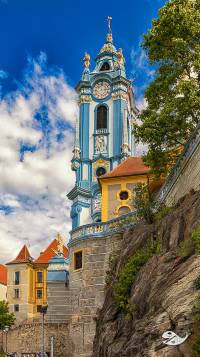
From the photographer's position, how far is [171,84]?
25.7 metres

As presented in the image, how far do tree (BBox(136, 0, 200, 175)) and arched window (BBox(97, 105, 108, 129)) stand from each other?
3278cm

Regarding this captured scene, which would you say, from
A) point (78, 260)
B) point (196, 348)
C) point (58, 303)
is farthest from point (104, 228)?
point (196, 348)

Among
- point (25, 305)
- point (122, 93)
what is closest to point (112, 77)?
point (122, 93)

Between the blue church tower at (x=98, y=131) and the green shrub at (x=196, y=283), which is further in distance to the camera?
the blue church tower at (x=98, y=131)

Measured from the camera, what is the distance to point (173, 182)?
76.9 ft

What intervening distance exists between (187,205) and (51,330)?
776 inches

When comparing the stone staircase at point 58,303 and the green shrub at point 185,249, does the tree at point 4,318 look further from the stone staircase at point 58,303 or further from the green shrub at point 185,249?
the green shrub at point 185,249

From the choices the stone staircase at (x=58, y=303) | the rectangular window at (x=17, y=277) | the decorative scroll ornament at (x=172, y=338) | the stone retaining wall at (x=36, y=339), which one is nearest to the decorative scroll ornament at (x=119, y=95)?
the rectangular window at (x=17, y=277)

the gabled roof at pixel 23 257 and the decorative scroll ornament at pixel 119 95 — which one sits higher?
the decorative scroll ornament at pixel 119 95

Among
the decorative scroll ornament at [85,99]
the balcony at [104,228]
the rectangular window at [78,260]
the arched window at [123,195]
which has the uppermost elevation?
the decorative scroll ornament at [85,99]

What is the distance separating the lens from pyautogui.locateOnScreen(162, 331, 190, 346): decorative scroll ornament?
11.9 meters

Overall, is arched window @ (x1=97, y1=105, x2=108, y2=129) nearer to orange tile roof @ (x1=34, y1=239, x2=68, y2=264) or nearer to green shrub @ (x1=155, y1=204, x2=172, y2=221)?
orange tile roof @ (x1=34, y1=239, x2=68, y2=264)

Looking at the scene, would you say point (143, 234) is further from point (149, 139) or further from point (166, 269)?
point (166, 269)

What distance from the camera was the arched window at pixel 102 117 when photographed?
59.2 metres
